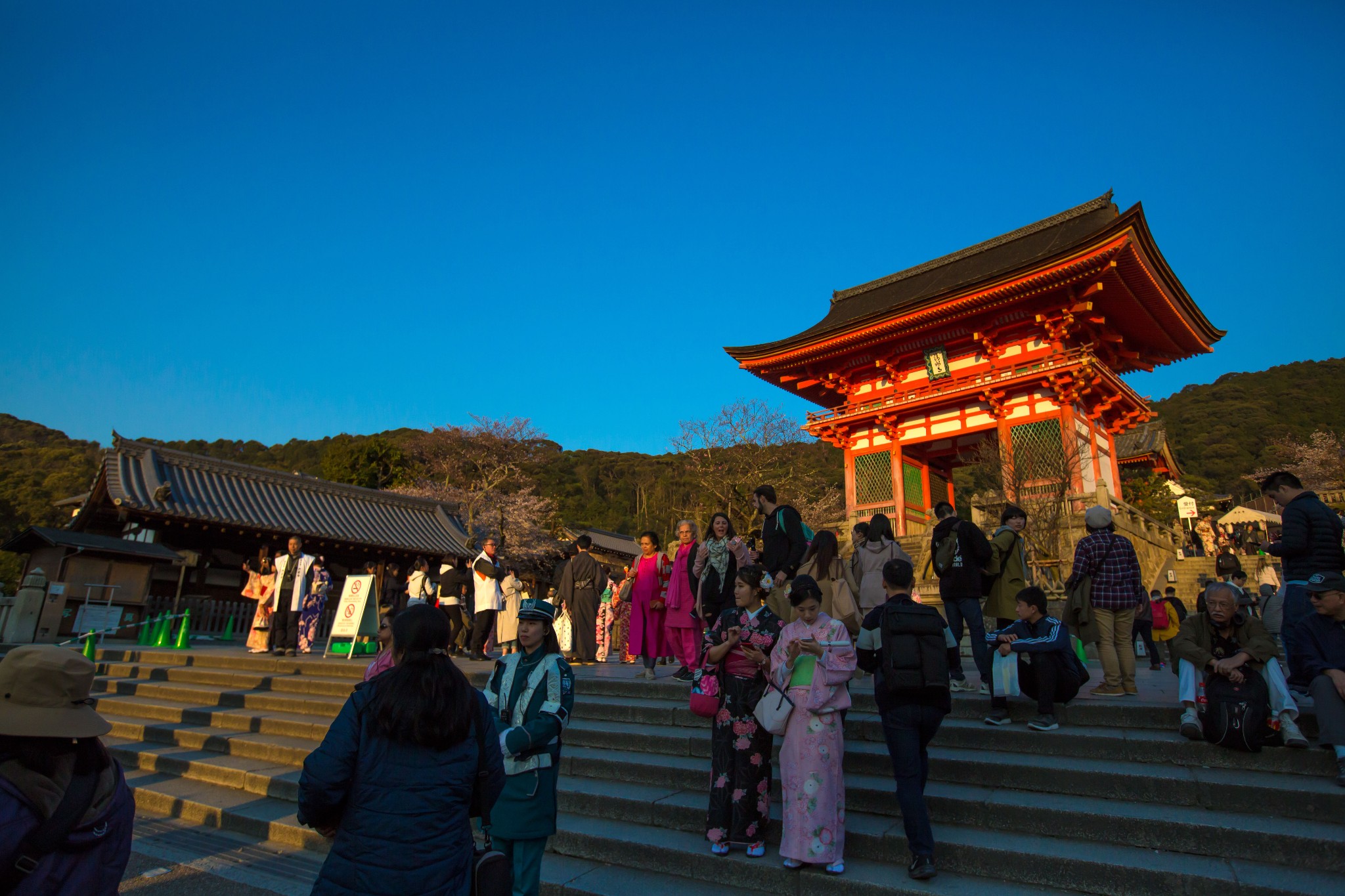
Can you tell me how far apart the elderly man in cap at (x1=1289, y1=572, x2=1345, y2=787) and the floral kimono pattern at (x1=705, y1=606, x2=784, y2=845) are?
2.94 meters

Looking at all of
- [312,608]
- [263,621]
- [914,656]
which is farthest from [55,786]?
[312,608]

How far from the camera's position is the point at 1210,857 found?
3426 millimetres

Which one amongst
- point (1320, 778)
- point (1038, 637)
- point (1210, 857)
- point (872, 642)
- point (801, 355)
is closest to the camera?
point (1210, 857)

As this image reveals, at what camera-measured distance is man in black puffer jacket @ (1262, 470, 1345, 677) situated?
4406 millimetres

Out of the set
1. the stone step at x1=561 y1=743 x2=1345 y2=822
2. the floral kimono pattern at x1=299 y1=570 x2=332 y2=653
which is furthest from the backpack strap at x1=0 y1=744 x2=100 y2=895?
the floral kimono pattern at x1=299 y1=570 x2=332 y2=653

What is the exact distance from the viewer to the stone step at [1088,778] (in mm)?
3602

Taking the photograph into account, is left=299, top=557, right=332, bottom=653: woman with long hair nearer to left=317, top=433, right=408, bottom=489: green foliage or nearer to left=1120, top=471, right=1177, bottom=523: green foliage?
left=317, top=433, right=408, bottom=489: green foliage

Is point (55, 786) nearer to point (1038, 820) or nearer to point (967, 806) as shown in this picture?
point (967, 806)

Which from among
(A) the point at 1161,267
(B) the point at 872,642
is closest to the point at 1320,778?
(B) the point at 872,642

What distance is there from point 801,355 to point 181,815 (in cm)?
1844

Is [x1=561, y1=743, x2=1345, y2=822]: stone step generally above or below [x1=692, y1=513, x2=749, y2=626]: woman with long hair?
below

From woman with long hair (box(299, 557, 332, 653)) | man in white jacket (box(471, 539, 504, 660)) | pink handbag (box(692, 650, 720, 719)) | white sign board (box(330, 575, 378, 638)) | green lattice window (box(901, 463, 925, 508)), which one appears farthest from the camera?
green lattice window (box(901, 463, 925, 508))

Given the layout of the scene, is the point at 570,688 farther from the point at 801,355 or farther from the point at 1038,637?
the point at 801,355

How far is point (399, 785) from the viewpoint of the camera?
6.81 ft
